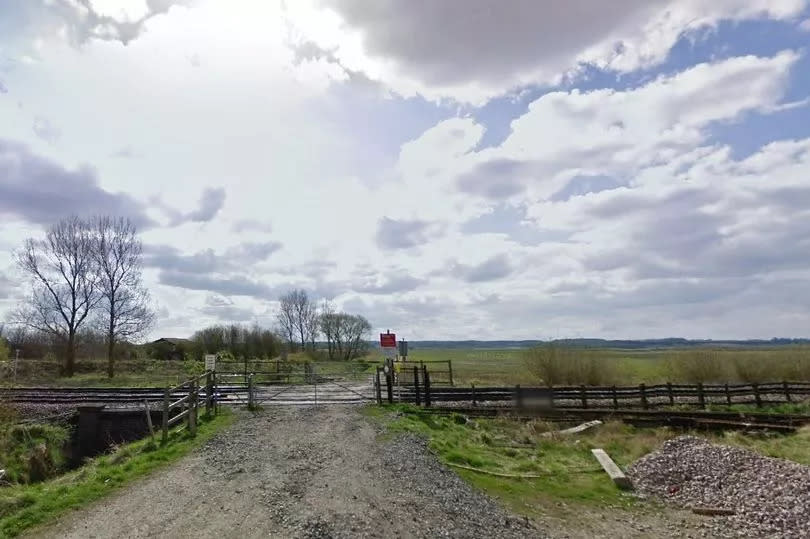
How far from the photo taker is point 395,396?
26141mm

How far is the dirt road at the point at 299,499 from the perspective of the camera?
8.74 m

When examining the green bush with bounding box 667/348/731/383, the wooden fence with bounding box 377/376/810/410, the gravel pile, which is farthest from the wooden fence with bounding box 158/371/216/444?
the green bush with bounding box 667/348/731/383

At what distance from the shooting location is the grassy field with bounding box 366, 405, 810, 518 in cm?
1193

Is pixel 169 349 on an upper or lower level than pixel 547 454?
upper

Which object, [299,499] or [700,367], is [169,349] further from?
[299,499]

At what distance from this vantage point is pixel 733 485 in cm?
1226

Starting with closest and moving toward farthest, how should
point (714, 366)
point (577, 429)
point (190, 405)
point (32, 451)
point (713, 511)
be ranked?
point (713, 511)
point (190, 405)
point (32, 451)
point (577, 429)
point (714, 366)

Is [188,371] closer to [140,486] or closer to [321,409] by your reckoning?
[321,409]

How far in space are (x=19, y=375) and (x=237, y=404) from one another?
96.9 ft

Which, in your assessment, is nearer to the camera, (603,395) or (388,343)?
(388,343)

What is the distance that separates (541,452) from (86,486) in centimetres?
1163

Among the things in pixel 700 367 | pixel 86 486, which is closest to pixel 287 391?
pixel 86 486

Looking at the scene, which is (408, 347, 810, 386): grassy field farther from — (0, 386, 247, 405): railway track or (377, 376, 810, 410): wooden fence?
(0, 386, 247, 405): railway track

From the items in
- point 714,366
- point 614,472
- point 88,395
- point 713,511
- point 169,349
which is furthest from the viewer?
point 169,349
